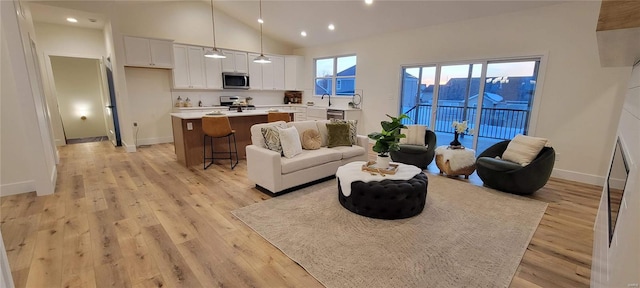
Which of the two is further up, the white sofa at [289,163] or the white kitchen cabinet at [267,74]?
the white kitchen cabinet at [267,74]

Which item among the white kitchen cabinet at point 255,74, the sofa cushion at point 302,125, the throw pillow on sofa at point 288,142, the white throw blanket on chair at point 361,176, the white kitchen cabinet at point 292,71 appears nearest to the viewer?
the white throw blanket on chair at point 361,176

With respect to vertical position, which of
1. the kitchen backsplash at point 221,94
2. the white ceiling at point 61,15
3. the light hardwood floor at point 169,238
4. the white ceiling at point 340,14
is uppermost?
the white ceiling at point 340,14

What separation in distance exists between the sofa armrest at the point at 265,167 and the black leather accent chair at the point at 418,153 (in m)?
2.16

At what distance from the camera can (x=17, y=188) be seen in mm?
3367

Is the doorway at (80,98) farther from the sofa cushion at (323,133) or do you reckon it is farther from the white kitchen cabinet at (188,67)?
the sofa cushion at (323,133)

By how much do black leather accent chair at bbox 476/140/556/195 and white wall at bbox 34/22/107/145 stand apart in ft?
26.6

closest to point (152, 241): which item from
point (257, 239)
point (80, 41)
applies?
point (257, 239)

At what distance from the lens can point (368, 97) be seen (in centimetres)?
670

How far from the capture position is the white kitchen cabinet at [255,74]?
7461 mm

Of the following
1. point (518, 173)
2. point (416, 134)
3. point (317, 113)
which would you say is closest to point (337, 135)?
point (416, 134)

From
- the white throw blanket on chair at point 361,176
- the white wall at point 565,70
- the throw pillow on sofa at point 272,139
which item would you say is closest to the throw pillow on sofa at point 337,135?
the throw pillow on sofa at point 272,139

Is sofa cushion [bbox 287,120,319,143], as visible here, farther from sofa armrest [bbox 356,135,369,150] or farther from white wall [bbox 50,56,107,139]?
white wall [bbox 50,56,107,139]

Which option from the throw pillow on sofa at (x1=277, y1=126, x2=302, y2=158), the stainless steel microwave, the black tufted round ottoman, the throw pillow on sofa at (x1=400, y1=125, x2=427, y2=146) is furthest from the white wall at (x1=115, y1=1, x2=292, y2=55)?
the black tufted round ottoman

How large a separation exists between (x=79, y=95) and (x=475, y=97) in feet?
31.8
